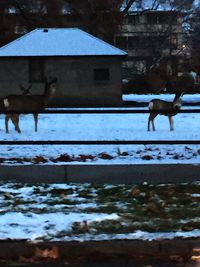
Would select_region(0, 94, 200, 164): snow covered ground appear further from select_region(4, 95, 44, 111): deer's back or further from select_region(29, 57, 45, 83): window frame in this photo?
select_region(29, 57, 45, 83): window frame

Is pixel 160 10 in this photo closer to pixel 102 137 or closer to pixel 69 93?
pixel 69 93

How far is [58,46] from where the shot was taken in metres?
34.9

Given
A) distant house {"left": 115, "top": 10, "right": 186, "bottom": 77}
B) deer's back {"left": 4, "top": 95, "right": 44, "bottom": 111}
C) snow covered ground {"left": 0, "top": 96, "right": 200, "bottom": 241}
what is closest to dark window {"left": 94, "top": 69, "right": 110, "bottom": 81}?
deer's back {"left": 4, "top": 95, "right": 44, "bottom": 111}

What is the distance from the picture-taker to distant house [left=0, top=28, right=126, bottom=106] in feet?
112

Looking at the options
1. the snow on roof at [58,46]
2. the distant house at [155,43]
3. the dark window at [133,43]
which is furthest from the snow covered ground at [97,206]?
the dark window at [133,43]

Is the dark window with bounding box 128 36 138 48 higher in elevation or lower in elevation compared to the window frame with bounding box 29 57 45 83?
lower

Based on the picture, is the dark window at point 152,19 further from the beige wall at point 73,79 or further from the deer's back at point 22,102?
the deer's back at point 22,102

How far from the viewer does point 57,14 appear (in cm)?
4519

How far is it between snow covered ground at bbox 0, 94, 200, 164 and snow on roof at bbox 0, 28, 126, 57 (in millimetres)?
10221

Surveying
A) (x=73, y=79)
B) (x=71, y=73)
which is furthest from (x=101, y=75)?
(x=71, y=73)

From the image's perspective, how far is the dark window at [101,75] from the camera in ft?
113

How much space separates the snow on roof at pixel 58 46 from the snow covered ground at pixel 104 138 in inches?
402

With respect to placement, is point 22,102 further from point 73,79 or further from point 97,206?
point 73,79

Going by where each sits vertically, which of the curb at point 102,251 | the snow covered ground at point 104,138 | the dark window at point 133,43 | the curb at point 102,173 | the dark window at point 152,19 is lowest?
the dark window at point 133,43
